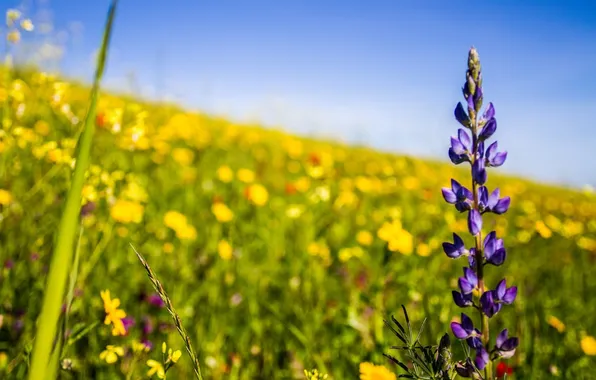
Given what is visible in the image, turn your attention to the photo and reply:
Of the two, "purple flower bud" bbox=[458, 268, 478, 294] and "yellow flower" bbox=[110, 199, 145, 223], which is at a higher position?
"purple flower bud" bbox=[458, 268, 478, 294]

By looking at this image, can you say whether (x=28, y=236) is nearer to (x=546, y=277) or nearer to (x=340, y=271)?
(x=340, y=271)

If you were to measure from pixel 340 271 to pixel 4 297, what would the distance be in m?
1.72

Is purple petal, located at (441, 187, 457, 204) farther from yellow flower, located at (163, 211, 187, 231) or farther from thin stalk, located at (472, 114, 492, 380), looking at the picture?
yellow flower, located at (163, 211, 187, 231)

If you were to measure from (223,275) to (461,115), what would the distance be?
194 centimetres

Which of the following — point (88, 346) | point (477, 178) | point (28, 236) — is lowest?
point (88, 346)

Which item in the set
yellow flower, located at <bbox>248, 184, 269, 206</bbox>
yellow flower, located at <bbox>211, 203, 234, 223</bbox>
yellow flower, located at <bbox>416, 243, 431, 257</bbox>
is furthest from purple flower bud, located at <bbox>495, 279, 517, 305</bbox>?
yellow flower, located at <bbox>248, 184, 269, 206</bbox>

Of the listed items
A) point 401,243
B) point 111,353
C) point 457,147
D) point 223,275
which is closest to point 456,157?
point 457,147

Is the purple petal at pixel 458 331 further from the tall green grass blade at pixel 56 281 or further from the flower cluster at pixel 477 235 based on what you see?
the tall green grass blade at pixel 56 281

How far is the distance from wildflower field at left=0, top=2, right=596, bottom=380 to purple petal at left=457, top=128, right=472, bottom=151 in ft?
2.65

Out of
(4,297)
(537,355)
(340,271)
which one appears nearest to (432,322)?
(537,355)

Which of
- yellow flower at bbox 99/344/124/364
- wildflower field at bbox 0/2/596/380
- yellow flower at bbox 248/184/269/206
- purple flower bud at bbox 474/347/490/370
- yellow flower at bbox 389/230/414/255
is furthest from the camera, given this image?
yellow flower at bbox 248/184/269/206

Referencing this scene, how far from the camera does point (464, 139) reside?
3.44 ft

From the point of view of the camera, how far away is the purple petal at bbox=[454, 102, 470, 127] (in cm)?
102

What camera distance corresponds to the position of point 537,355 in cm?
218
